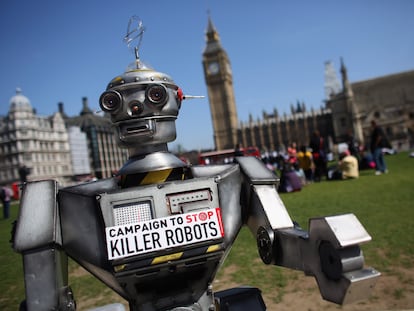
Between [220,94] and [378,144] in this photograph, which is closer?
[378,144]

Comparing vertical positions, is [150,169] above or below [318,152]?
above

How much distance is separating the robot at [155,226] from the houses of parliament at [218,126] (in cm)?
2472

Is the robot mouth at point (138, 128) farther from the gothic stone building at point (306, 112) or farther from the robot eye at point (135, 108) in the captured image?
the gothic stone building at point (306, 112)

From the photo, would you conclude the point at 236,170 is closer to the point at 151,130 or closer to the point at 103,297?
the point at 151,130

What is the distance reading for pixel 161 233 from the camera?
195 cm

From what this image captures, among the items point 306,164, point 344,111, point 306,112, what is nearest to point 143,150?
point 306,164

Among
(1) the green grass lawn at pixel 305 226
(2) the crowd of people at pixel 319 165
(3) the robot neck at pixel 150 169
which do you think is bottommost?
(1) the green grass lawn at pixel 305 226

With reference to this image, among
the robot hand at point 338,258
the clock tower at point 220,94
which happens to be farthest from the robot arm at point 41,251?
the clock tower at point 220,94

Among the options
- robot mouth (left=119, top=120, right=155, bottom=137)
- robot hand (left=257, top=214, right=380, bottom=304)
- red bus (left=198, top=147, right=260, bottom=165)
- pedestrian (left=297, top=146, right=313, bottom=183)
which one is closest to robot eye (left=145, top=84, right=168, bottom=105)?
robot mouth (left=119, top=120, right=155, bottom=137)

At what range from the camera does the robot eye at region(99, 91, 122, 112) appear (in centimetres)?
229

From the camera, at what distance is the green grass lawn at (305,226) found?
396cm

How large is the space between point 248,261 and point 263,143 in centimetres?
8724

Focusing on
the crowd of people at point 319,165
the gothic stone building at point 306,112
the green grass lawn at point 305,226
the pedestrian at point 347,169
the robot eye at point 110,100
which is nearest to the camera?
the robot eye at point 110,100

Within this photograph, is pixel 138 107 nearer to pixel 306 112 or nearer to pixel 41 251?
Result: pixel 41 251
